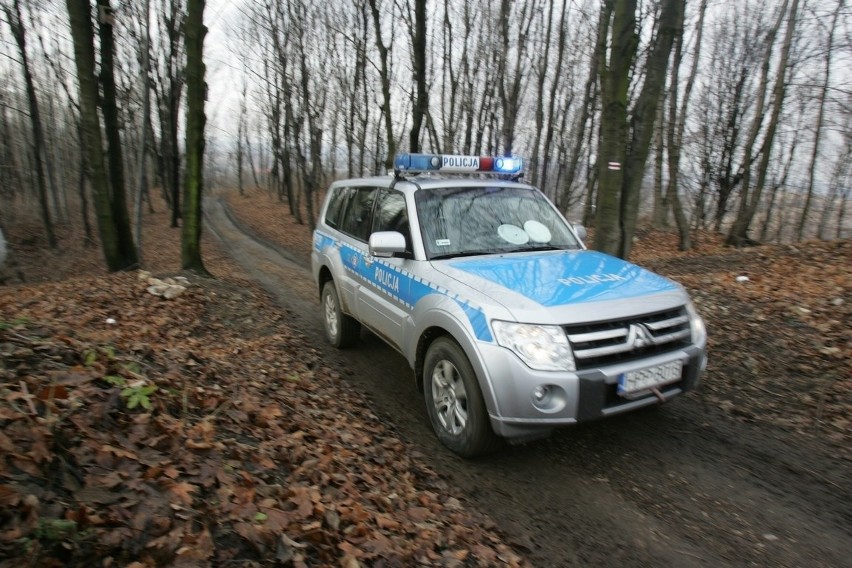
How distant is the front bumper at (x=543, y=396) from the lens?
10.3ft

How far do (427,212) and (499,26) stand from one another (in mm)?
20191

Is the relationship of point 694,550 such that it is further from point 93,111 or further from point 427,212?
point 93,111

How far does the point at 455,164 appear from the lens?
545cm

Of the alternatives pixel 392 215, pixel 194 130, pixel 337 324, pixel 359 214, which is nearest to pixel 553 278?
pixel 392 215

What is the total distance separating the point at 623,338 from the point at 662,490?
3.49 ft

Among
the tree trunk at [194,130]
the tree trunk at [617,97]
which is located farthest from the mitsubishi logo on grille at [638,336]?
the tree trunk at [194,130]

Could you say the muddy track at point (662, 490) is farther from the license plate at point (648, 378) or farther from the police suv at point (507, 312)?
the license plate at point (648, 378)

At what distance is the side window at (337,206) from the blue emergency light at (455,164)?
4.20ft

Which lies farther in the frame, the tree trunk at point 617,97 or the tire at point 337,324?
the tree trunk at point 617,97

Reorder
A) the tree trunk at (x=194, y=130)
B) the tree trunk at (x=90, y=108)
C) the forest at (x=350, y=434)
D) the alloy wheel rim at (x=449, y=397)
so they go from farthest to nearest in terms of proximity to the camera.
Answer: the tree trunk at (x=90, y=108) < the tree trunk at (x=194, y=130) < the alloy wheel rim at (x=449, y=397) < the forest at (x=350, y=434)

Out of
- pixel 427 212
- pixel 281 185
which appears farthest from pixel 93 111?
pixel 281 185

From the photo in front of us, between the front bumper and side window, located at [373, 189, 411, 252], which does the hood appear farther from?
side window, located at [373, 189, 411, 252]

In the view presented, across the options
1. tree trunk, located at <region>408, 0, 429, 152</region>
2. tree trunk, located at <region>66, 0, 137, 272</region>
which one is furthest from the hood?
tree trunk, located at <region>408, 0, 429, 152</region>

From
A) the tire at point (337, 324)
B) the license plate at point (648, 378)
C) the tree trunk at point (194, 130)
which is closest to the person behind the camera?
the license plate at point (648, 378)
